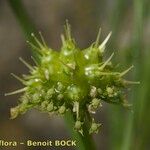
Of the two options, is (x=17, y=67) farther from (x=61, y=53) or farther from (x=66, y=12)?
(x=61, y=53)

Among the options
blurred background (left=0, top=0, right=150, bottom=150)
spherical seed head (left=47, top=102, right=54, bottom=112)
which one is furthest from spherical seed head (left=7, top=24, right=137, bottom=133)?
blurred background (left=0, top=0, right=150, bottom=150)

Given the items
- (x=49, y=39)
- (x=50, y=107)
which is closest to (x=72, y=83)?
(x=50, y=107)

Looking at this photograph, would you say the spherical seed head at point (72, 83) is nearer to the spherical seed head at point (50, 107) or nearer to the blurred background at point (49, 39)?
the spherical seed head at point (50, 107)

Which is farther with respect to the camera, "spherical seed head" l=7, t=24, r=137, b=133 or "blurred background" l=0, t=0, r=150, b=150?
"blurred background" l=0, t=0, r=150, b=150

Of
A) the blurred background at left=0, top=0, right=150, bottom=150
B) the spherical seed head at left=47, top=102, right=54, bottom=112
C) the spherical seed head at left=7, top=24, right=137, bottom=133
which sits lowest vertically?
the spherical seed head at left=47, top=102, right=54, bottom=112

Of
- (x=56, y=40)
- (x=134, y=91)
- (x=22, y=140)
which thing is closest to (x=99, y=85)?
(x=134, y=91)

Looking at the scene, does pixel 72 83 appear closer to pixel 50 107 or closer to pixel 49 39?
pixel 50 107

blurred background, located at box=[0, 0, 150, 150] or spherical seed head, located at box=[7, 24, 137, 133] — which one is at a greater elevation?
blurred background, located at box=[0, 0, 150, 150]

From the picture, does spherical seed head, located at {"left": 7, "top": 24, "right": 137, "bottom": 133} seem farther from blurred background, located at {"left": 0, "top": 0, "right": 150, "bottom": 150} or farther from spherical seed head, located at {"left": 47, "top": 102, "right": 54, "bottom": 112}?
blurred background, located at {"left": 0, "top": 0, "right": 150, "bottom": 150}
